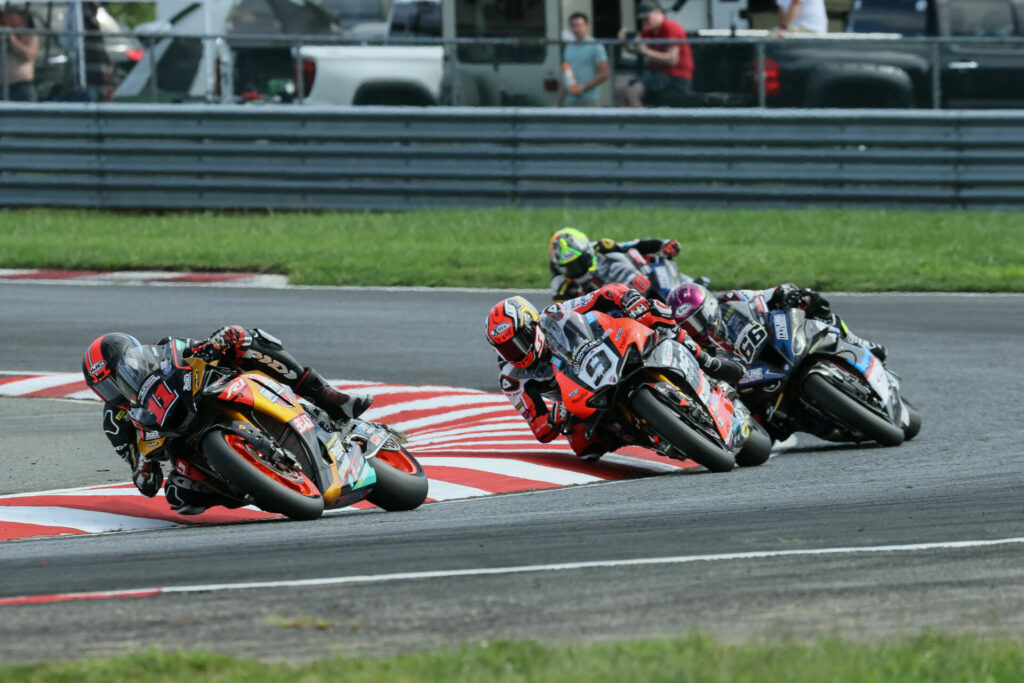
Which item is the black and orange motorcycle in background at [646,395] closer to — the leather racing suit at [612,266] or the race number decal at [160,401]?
the leather racing suit at [612,266]

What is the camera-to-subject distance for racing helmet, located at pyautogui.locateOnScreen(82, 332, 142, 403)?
753cm

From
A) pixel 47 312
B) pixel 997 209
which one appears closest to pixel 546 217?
pixel 997 209

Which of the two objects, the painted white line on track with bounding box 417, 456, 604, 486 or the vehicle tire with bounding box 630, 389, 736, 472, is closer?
the vehicle tire with bounding box 630, 389, 736, 472

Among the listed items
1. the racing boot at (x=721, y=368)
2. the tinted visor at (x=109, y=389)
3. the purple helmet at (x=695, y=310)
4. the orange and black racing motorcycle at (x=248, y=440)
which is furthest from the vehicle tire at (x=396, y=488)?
the purple helmet at (x=695, y=310)

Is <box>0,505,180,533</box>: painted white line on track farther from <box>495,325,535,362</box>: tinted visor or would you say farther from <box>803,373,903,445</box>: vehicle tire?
<box>803,373,903,445</box>: vehicle tire

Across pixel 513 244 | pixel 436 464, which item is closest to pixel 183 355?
pixel 436 464

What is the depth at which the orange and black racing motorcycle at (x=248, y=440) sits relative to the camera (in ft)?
23.4

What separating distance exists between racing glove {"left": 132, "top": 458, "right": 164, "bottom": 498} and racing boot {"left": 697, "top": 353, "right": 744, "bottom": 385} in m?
3.04

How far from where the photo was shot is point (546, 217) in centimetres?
1898

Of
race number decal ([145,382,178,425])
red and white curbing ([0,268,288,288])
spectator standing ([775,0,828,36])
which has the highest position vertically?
spectator standing ([775,0,828,36])

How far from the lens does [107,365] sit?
753 centimetres

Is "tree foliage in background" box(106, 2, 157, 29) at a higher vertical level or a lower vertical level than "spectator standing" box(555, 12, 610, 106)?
higher

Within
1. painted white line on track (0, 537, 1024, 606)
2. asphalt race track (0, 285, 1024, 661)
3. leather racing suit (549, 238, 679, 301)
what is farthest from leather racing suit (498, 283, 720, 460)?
painted white line on track (0, 537, 1024, 606)

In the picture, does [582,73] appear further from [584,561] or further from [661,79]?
[584,561]
